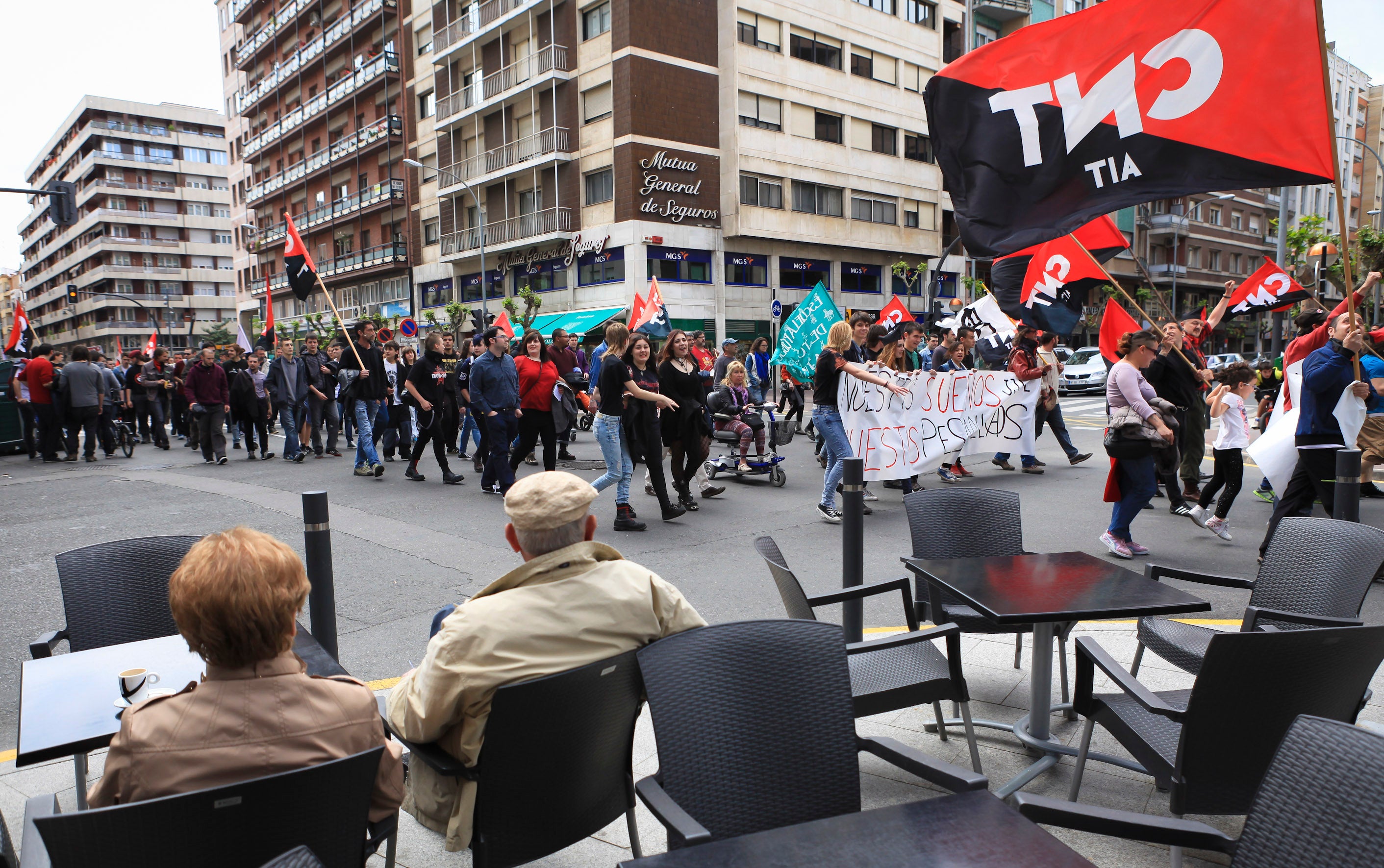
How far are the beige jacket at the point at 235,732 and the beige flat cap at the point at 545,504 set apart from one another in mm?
657

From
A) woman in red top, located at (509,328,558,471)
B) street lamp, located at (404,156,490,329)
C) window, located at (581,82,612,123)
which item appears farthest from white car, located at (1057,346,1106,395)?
woman in red top, located at (509,328,558,471)

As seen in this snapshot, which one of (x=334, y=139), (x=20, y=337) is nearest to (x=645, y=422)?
(x=20, y=337)

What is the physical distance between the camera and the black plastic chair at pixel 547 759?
85.7 inches

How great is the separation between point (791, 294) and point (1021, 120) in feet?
111

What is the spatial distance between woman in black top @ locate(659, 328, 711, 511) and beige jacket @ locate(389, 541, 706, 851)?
245 inches

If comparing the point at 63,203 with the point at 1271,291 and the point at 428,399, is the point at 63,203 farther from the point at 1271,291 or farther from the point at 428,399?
the point at 1271,291

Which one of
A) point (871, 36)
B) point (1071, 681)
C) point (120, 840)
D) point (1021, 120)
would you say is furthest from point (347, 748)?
point (871, 36)

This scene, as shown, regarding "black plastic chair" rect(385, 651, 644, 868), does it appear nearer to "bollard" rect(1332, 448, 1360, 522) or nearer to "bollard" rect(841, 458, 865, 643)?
"bollard" rect(841, 458, 865, 643)

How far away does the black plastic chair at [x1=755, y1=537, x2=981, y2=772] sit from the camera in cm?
308

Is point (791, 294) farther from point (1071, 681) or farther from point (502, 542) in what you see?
point (1071, 681)

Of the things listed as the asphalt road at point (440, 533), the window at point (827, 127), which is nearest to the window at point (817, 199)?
the window at point (827, 127)

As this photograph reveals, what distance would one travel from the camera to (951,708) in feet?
13.0

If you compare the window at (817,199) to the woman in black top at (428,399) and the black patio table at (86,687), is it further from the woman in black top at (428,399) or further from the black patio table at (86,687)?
the black patio table at (86,687)

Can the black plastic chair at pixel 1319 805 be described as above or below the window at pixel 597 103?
below
